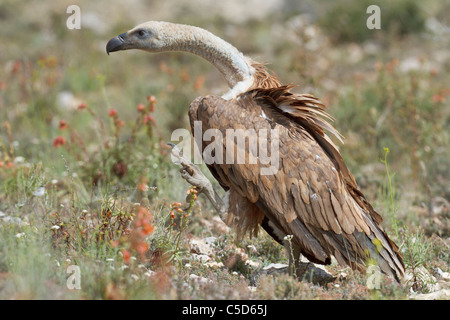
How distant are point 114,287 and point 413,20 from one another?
12.0 metres

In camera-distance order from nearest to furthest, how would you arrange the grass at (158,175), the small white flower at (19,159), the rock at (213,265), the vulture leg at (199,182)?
the grass at (158,175), the rock at (213,265), the vulture leg at (199,182), the small white flower at (19,159)

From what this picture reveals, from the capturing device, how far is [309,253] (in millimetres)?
4363

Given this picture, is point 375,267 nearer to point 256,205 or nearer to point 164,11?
point 256,205

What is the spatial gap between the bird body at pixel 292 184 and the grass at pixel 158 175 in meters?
0.30

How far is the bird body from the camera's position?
4242 mm

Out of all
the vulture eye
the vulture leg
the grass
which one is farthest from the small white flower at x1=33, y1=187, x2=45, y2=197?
the vulture eye

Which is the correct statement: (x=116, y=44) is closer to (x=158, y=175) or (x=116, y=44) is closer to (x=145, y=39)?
(x=145, y=39)

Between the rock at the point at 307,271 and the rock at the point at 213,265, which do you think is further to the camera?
the rock at the point at 307,271

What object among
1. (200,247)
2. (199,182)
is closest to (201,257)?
(200,247)

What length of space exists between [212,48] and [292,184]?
142 cm

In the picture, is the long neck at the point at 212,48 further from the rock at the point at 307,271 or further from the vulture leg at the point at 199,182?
the rock at the point at 307,271

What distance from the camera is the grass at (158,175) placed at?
3705 mm

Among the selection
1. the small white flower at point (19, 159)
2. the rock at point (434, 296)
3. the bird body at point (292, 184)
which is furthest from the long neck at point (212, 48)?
the rock at point (434, 296)

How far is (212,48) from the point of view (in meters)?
4.85
